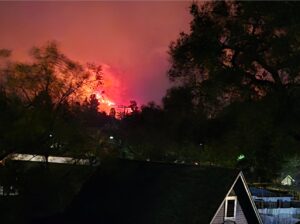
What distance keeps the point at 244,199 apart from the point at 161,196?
4.63 m

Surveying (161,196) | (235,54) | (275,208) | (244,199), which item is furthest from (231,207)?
(275,208)

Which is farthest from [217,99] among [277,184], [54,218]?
[277,184]

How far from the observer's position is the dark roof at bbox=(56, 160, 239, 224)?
24.5 m

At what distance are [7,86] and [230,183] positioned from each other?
12.7 metres

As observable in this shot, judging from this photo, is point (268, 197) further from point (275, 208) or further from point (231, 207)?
point (231, 207)

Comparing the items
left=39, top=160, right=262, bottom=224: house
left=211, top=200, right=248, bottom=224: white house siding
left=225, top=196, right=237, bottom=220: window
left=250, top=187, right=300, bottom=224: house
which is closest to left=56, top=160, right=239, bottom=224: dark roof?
left=39, top=160, right=262, bottom=224: house

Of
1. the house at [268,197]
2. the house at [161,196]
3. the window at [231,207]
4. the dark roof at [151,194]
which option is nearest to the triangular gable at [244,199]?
the house at [161,196]

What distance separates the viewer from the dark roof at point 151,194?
2448 cm

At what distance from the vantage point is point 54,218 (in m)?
27.0

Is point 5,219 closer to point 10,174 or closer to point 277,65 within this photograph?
point 10,174

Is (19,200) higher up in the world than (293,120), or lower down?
lower down

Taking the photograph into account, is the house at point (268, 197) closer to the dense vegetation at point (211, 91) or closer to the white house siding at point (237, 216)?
the white house siding at point (237, 216)

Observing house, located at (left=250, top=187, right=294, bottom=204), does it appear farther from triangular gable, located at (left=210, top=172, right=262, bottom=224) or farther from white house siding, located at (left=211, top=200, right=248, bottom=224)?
white house siding, located at (left=211, top=200, right=248, bottom=224)

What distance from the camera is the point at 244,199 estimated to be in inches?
1013
